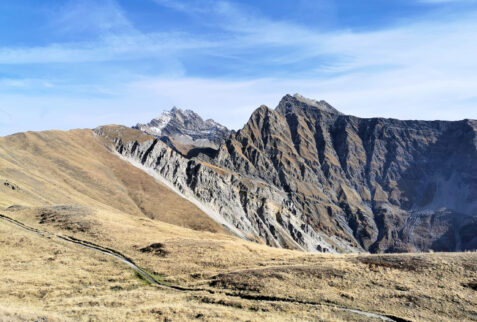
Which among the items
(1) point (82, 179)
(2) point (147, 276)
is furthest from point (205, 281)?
(1) point (82, 179)

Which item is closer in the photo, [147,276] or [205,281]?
[205,281]

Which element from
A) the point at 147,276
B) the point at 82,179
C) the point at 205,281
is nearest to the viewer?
the point at 205,281

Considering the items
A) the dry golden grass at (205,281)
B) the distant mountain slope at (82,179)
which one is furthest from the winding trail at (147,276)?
the distant mountain slope at (82,179)

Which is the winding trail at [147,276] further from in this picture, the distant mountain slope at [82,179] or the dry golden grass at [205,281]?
the distant mountain slope at [82,179]

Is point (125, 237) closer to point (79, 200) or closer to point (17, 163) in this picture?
point (79, 200)

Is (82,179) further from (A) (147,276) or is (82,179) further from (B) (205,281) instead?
(B) (205,281)

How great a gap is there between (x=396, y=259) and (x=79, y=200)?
276 feet

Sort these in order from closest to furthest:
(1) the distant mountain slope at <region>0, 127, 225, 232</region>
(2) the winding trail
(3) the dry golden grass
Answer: (3) the dry golden grass → (2) the winding trail → (1) the distant mountain slope at <region>0, 127, 225, 232</region>

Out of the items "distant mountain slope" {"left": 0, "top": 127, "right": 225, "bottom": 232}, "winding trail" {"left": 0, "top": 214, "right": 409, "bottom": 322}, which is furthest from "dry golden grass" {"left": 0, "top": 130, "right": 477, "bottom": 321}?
"distant mountain slope" {"left": 0, "top": 127, "right": 225, "bottom": 232}

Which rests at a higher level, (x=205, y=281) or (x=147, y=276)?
(x=205, y=281)

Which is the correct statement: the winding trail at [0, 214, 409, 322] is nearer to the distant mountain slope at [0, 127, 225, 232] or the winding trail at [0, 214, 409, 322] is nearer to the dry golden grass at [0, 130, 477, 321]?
the dry golden grass at [0, 130, 477, 321]

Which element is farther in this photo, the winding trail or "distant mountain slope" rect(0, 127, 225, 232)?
"distant mountain slope" rect(0, 127, 225, 232)

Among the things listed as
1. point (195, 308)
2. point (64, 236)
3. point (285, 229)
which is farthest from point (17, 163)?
point (285, 229)

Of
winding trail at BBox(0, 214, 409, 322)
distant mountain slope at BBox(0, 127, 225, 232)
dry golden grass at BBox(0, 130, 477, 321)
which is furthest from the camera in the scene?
distant mountain slope at BBox(0, 127, 225, 232)
